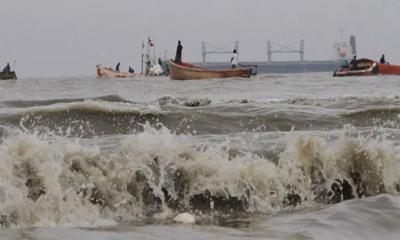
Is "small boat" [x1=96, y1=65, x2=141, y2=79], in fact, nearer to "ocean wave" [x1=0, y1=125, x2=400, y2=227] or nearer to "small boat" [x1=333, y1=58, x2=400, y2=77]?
"small boat" [x1=333, y1=58, x2=400, y2=77]

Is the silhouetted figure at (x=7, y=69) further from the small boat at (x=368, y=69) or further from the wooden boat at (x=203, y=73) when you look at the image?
the small boat at (x=368, y=69)

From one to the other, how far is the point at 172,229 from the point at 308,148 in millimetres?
2165

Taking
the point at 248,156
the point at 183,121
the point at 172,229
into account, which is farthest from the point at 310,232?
the point at 183,121

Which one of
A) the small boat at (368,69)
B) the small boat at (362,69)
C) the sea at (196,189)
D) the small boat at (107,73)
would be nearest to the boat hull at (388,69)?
the small boat at (368,69)

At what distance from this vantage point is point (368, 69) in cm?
4006

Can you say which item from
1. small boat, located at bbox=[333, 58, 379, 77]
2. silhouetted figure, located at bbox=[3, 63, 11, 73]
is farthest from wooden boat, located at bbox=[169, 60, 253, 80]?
silhouetted figure, located at bbox=[3, 63, 11, 73]

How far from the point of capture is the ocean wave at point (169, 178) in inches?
191

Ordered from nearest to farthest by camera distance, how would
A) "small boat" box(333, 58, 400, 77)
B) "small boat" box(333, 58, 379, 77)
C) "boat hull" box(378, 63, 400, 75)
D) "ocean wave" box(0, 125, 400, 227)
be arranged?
"ocean wave" box(0, 125, 400, 227) → "small boat" box(333, 58, 379, 77) → "small boat" box(333, 58, 400, 77) → "boat hull" box(378, 63, 400, 75)

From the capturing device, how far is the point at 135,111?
1052cm

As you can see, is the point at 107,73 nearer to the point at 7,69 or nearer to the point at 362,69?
the point at 7,69

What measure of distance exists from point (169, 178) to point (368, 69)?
118 feet

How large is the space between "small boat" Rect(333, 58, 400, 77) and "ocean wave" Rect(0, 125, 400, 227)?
34.6 meters

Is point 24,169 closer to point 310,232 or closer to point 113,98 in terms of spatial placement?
point 310,232

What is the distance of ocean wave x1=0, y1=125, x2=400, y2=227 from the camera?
486 centimetres
